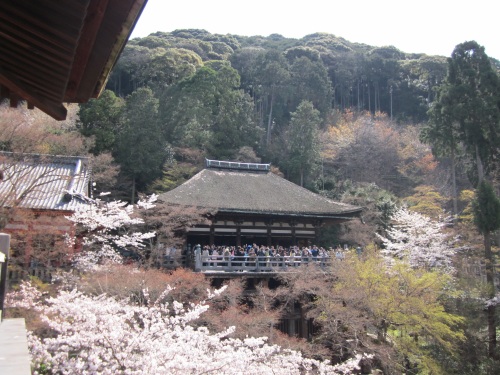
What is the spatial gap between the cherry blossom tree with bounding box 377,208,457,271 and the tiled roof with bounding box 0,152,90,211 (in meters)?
13.5

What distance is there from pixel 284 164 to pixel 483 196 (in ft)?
68.3

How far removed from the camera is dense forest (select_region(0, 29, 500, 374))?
1569 cm

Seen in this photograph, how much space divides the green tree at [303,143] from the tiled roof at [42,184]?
1986 cm

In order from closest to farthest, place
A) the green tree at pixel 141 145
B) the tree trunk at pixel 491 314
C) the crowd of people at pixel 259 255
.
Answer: the tree trunk at pixel 491 314, the crowd of people at pixel 259 255, the green tree at pixel 141 145

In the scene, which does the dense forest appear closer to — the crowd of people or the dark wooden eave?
the crowd of people

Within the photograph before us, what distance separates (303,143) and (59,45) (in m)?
36.2

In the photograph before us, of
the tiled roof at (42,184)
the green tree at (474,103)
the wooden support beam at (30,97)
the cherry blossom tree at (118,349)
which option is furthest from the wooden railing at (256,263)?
the wooden support beam at (30,97)

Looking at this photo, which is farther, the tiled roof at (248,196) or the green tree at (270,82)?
the green tree at (270,82)

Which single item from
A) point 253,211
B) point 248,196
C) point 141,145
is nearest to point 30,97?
point 253,211

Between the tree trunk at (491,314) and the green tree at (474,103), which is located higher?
the green tree at (474,103)

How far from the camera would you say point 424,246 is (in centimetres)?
2336

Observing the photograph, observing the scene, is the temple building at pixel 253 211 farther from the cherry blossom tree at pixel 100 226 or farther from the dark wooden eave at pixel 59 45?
the dark wooden eave at pixel 59 45

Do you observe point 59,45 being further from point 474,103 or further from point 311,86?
point 311,86

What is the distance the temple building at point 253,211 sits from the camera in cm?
2116
